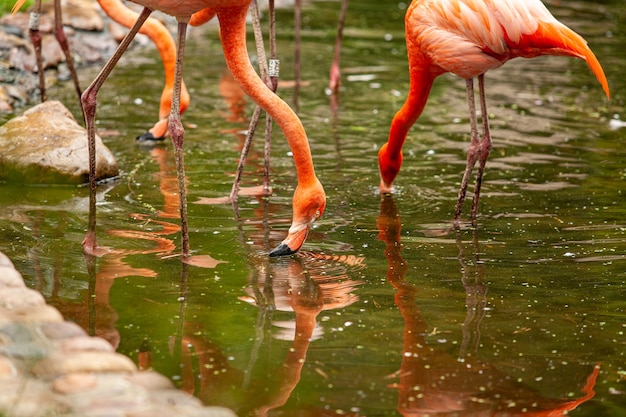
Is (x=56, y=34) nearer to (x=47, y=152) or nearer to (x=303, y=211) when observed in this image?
(x=47, y=152)

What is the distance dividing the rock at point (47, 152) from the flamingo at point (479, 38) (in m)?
2.29

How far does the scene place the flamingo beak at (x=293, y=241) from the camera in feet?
16.2

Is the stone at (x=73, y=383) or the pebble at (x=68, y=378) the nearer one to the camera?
the pebble at (x=68, y=378)

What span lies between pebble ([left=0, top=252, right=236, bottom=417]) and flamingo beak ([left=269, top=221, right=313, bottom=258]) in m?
1.47

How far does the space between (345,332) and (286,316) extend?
0.32 m

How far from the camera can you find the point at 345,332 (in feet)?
13.6

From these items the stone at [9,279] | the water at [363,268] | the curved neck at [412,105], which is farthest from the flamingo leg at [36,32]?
the stone at [9,279]

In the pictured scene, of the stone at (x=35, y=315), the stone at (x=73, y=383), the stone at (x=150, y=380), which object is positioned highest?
the stone at (x=35, y=315)

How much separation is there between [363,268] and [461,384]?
1.41 meters

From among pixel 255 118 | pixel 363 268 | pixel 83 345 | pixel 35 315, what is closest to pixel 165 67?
pixel 255 118

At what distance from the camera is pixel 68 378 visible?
10.8 feet

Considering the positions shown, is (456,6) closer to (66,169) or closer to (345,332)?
(345,332)

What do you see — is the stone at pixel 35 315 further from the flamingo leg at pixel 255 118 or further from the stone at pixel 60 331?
the flamingo leg at pixel 255 118

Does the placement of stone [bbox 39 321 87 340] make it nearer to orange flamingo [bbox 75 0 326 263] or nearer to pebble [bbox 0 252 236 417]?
pebble [bbox 0 252 236 417]
